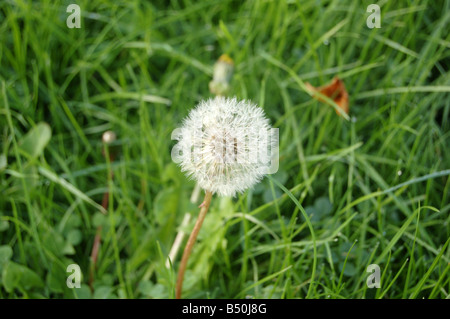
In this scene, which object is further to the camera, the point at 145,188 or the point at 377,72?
the point at 377,72

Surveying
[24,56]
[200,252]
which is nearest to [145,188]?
[200,252]

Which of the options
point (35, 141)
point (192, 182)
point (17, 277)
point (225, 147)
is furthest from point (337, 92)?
point (17, 277)

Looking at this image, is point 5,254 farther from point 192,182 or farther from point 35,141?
point 192,182

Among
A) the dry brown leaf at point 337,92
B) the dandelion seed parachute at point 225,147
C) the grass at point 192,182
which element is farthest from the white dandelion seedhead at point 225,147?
the dry brown leaf at point 337,92

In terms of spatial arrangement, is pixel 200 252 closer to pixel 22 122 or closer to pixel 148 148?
pixel 148 148

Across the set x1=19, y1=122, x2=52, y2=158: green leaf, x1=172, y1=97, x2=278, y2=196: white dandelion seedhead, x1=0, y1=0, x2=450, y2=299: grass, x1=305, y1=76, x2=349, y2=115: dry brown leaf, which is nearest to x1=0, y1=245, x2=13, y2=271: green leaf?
x1=0, y1=0, x2=450, y2=299: grass
